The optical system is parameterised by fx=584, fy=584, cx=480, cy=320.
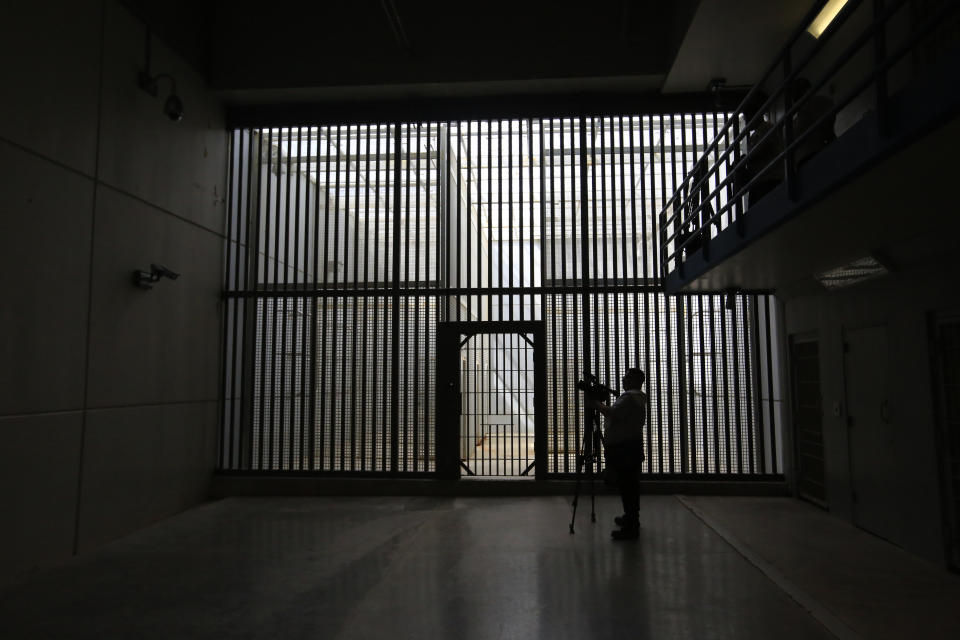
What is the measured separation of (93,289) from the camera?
580 cm

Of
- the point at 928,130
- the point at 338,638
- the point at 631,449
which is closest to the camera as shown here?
the point at 928,130

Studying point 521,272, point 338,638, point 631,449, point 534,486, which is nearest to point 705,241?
point 631,449

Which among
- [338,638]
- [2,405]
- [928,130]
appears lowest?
Answer: [338,638]

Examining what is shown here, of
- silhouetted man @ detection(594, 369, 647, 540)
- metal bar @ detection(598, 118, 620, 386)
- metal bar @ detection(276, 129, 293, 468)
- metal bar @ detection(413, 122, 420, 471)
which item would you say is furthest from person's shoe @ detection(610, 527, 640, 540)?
metal bar @ detection(276, 129, 293, 468)

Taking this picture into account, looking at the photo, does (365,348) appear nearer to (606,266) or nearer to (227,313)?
(227,313)

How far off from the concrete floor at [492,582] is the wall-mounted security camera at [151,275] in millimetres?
2707

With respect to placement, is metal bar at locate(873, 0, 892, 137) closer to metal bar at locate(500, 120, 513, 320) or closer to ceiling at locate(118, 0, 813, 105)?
ceiling at locate(118, 0, 813, 105)

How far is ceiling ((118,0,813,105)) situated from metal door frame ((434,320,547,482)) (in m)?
3.33

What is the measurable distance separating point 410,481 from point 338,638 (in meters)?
4.39

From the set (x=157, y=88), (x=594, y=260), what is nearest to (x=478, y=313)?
(x=594, y=260)

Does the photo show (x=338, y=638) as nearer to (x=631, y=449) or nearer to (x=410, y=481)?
(x=631, y=449)

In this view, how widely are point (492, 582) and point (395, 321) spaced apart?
450 cm

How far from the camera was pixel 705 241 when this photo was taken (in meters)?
5.86

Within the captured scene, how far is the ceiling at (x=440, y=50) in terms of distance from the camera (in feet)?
25.4
